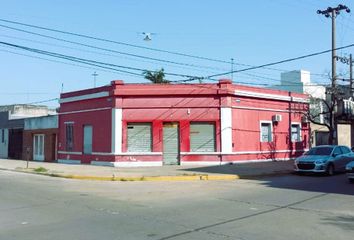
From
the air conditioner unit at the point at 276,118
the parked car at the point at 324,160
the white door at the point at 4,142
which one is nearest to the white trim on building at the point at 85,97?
the air conditioner unit at the point at 276,118

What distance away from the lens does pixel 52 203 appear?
13.1 metres

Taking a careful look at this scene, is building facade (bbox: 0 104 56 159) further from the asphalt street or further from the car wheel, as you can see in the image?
the car wheel

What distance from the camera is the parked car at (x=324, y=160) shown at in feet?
74.2

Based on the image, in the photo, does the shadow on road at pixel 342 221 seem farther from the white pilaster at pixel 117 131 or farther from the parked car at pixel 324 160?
the white pilaster at pixel 117 131

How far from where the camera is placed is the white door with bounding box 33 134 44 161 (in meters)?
37.5

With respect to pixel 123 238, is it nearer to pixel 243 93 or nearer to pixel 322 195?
pixel 322 195

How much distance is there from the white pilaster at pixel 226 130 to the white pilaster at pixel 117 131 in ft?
20.1

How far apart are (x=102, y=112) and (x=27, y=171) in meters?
5.94

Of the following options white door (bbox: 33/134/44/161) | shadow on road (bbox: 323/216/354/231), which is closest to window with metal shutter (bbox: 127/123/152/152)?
white door (bbox: 33/134/44/161)

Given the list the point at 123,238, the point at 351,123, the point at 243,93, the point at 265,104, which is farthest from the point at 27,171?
the point at 351,123

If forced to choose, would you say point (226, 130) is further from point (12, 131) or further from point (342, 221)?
point (12, 131)

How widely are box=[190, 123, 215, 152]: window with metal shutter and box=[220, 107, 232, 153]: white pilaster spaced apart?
603 mm

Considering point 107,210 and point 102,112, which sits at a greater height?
point 102,112

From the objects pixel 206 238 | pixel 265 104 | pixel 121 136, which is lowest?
pixel 206 238
